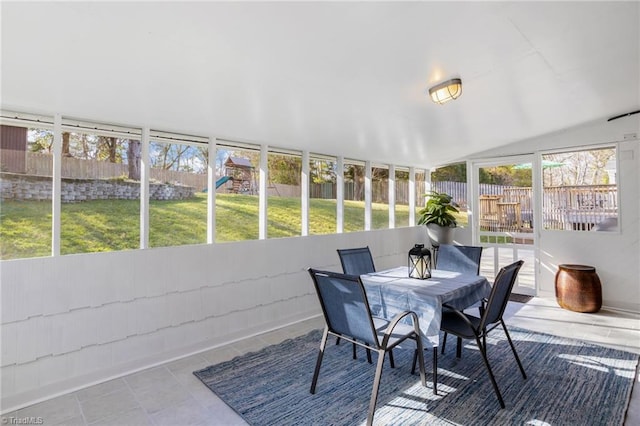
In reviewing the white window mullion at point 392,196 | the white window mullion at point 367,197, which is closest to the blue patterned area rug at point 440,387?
the white window mullion at point 367,197

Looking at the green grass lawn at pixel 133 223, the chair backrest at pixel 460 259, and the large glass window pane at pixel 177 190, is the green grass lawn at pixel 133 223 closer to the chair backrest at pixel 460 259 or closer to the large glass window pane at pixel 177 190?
the large glass window pane at pixel 177 190

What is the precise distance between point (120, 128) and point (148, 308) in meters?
1.71

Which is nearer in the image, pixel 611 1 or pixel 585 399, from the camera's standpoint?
pixel 611 1

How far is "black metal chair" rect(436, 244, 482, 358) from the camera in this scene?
3.73 metres

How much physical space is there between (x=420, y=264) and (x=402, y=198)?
3410 mm

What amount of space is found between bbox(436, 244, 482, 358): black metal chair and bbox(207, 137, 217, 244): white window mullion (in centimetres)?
270

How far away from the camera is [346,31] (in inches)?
84.0

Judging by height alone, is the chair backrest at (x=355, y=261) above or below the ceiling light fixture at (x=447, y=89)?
below

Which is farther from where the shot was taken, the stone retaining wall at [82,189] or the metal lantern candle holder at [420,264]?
the metal lantern candle holder at [420,264]

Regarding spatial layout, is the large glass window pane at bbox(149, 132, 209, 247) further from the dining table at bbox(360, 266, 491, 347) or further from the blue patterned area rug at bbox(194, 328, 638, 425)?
the dining table at bbox(360, 266, 491, 347)

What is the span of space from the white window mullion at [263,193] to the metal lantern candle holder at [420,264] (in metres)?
1.84

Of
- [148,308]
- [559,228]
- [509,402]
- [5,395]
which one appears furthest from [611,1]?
[5,395]

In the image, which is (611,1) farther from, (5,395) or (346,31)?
(5,395)

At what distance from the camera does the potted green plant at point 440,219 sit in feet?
19.4
